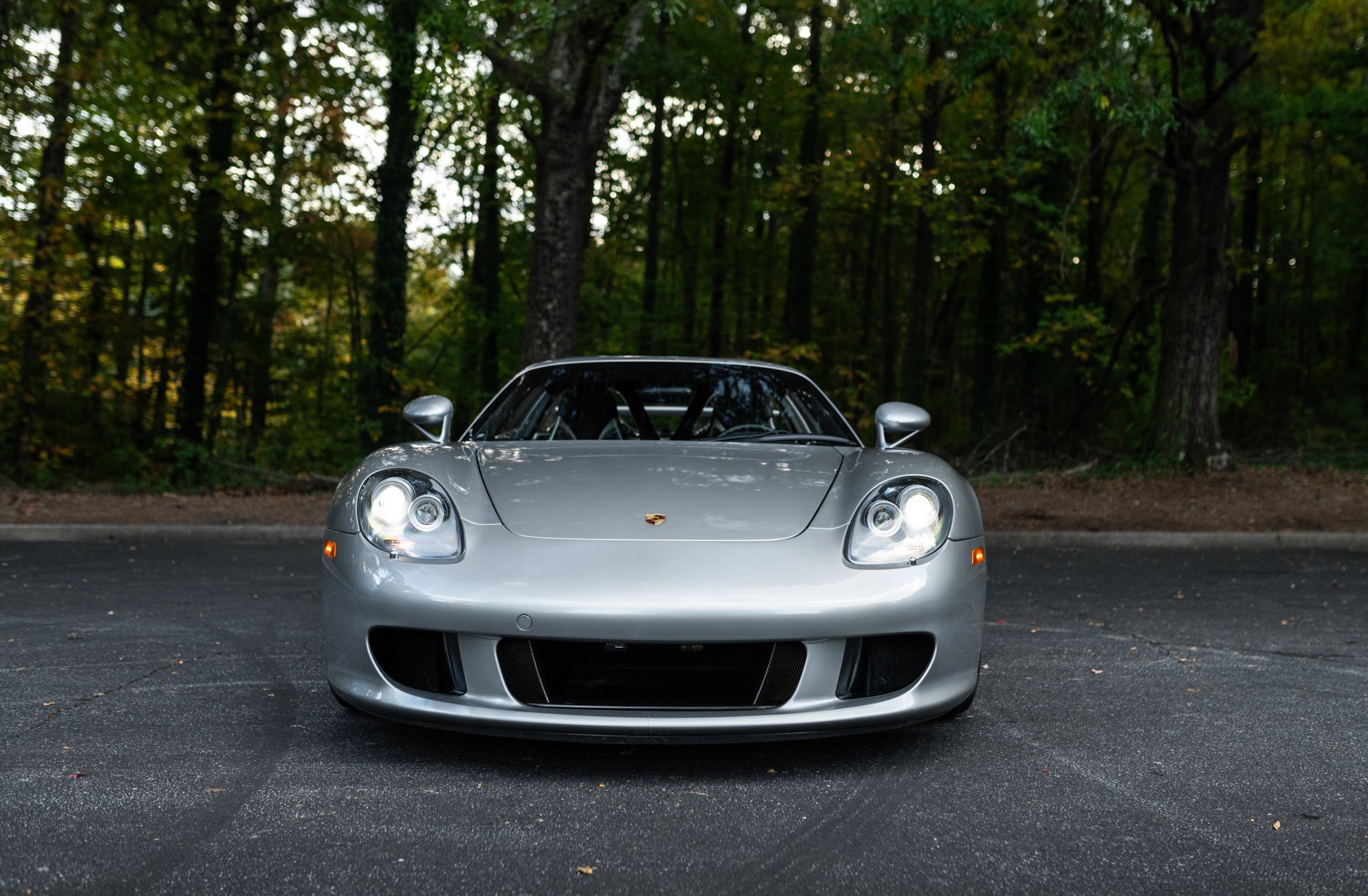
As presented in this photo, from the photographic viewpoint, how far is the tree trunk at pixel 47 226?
46.6 ft

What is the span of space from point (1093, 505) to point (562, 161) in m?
5.99

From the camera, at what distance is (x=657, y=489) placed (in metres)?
3.37

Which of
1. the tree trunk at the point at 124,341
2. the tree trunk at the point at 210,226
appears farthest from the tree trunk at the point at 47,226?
the tree trunk at the point at 124,341

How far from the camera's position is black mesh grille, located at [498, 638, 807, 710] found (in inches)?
115

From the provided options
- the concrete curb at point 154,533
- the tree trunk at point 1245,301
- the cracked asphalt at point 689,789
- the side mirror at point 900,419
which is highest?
the tree trunk at point 1245,301

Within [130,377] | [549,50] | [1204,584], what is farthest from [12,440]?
[1204,584]

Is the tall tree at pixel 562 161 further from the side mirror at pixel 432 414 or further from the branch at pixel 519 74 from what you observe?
the side mirror at pixel 432 414

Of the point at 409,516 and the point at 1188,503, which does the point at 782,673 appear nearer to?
the point at 409,516

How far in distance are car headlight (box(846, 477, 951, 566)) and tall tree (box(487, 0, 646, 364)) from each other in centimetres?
731

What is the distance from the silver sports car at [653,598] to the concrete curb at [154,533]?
5.86 metres

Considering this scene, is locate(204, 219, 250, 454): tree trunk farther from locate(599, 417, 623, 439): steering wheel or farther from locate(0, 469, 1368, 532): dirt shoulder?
locate(599, 417, 623, 439): steering wheel

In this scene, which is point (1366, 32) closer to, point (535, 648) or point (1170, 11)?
point (1170, 11)

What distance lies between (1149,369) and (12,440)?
1834 centimetres

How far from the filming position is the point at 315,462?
20.3m
